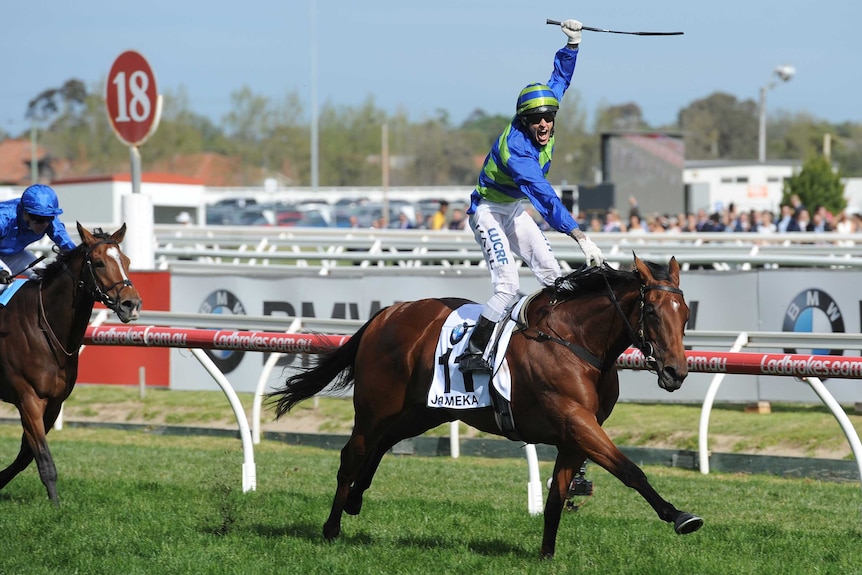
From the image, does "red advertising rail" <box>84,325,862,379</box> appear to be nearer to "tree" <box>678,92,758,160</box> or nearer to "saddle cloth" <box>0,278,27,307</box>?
"saddle cloth" <box>0,278,27,307</box>

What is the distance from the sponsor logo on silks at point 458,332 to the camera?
222 inches

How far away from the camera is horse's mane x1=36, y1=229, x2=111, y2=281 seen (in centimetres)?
680

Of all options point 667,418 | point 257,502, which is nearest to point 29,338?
point 257,502

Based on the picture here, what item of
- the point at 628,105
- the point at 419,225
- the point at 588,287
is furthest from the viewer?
the point at 628,105

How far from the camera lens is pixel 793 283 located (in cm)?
967

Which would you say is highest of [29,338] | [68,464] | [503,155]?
[503,155]

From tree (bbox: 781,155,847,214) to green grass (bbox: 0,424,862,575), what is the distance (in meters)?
26.2

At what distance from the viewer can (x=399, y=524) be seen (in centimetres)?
609

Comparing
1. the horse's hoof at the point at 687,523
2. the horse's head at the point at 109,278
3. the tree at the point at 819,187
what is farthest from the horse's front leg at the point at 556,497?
the tree at the point at 819,187

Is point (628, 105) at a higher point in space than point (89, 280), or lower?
higher

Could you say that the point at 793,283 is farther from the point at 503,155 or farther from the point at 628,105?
the point at 628,105

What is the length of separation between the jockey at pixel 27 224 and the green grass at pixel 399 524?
1417mm

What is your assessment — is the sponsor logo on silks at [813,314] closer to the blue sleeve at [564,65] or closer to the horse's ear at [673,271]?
the blue sleeve at [564,65]

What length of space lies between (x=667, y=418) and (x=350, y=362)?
4159 millimetres
